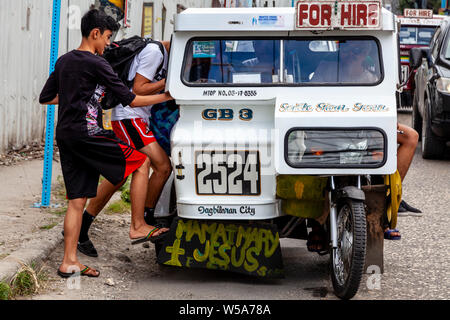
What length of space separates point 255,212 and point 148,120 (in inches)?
45.0

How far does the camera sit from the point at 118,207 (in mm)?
7988

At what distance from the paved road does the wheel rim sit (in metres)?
0.19

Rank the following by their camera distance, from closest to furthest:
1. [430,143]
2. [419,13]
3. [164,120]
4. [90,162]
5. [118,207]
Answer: [90,162], [164,120], [118,207], [430,143], [419,13]

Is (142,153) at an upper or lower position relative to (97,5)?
lower

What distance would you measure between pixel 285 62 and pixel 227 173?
865 mm

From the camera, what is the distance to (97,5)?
12594mm

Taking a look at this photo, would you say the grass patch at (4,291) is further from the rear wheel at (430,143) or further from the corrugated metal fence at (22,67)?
the rear wheel at (430,143)

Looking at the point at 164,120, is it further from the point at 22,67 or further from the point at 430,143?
the point at 430,143

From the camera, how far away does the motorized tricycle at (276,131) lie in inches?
197

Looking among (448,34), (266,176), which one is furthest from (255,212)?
(448,34)

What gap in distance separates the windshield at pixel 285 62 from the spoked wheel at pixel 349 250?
36.7 inches

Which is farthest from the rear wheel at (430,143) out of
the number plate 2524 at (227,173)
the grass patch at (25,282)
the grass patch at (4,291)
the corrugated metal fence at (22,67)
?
the grass patch at (4,291)

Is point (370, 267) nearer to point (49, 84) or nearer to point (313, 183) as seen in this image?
point (313, 183)

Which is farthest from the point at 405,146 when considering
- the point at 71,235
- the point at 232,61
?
the point at 71,235
